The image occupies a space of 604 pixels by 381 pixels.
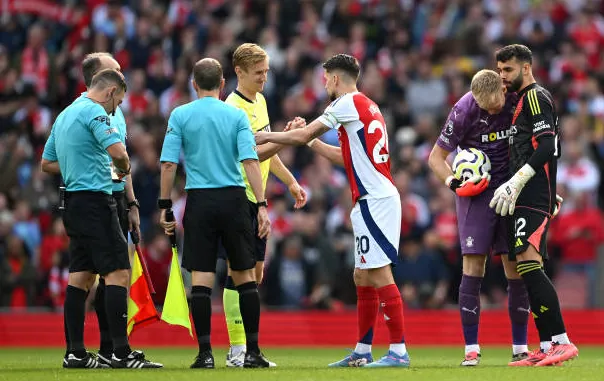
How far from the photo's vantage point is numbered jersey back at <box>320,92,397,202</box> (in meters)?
11.0

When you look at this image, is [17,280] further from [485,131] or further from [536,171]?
[536,171]

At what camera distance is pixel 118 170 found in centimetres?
1091

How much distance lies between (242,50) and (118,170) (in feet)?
5.27

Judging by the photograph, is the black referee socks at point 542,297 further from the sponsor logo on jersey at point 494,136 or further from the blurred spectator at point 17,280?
the blurred spectator at point 17,280

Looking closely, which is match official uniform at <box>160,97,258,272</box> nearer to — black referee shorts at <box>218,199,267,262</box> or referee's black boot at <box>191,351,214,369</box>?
black referee shorts at <box>218,199,267,262</box>

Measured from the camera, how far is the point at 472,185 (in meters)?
11.3

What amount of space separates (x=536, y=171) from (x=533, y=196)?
24 centimetres

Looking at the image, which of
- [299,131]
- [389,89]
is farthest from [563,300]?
[299,131]

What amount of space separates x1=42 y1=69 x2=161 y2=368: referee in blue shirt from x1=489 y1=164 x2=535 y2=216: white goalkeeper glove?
125 inches

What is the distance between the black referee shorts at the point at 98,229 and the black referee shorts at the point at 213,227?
66 centimetres

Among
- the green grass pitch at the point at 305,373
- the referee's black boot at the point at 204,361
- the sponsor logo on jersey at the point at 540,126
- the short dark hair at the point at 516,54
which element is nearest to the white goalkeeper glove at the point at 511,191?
the sponsor logo on jersey at the point at 540,126

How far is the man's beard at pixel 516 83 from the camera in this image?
11.1m

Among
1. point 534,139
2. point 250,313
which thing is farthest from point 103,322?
point 534,139

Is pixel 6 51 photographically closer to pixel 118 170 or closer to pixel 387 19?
pixel 387 19
